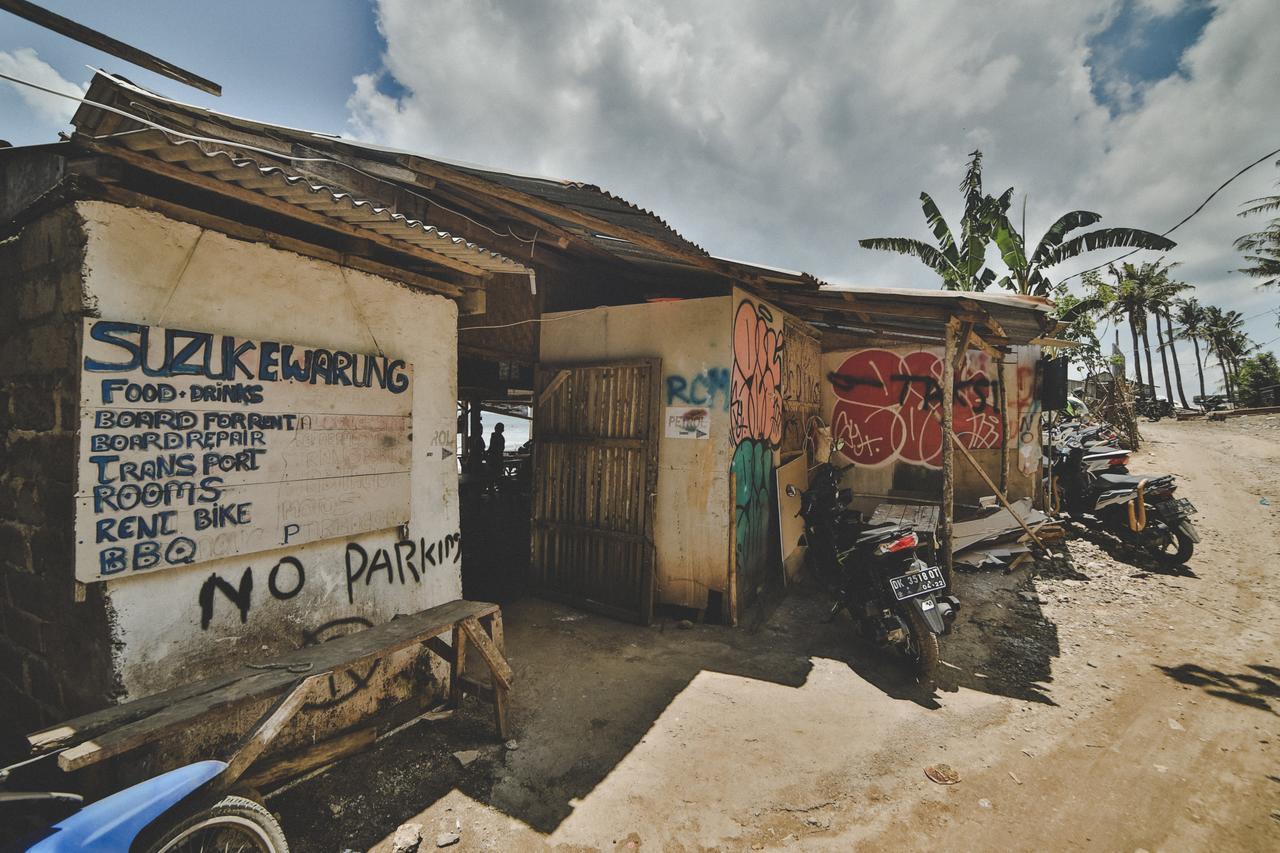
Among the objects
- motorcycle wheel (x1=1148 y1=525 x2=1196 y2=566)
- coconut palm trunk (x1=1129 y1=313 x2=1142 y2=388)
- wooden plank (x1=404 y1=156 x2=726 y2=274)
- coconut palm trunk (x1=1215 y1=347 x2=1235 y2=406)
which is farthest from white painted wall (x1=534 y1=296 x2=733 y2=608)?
coconut palm trunk (x1=1215 y1=347 x2=1235 y2=406)

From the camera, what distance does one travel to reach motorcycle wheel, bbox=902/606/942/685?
3980mm

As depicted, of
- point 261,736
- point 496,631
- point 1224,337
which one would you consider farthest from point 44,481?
point 1224,337

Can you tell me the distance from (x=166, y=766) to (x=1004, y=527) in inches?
318

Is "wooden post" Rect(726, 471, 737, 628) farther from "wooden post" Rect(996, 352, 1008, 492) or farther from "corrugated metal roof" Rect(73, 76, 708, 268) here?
"wooden post" Rect(996, 352, 1008, 492)

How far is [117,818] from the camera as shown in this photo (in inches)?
63.9

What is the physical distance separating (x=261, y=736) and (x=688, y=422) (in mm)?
3871

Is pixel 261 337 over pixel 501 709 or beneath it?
over

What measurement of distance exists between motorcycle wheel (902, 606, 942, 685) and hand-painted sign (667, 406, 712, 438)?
7.46 feet

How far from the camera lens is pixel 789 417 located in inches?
263

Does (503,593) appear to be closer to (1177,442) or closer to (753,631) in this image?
(753,631)

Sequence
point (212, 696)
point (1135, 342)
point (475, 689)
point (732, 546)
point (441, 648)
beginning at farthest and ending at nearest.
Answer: point (1135, 342), point (732, 546), point (475, 689), point (441, 648), point (212, 696)

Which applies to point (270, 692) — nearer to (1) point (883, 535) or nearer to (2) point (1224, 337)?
(1) point (883, 535)

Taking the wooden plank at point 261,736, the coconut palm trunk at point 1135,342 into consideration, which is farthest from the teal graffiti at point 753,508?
the coconut palm trunk at point 1135,342

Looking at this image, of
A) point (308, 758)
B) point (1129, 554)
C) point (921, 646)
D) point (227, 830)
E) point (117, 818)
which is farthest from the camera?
point (1129, 554)
